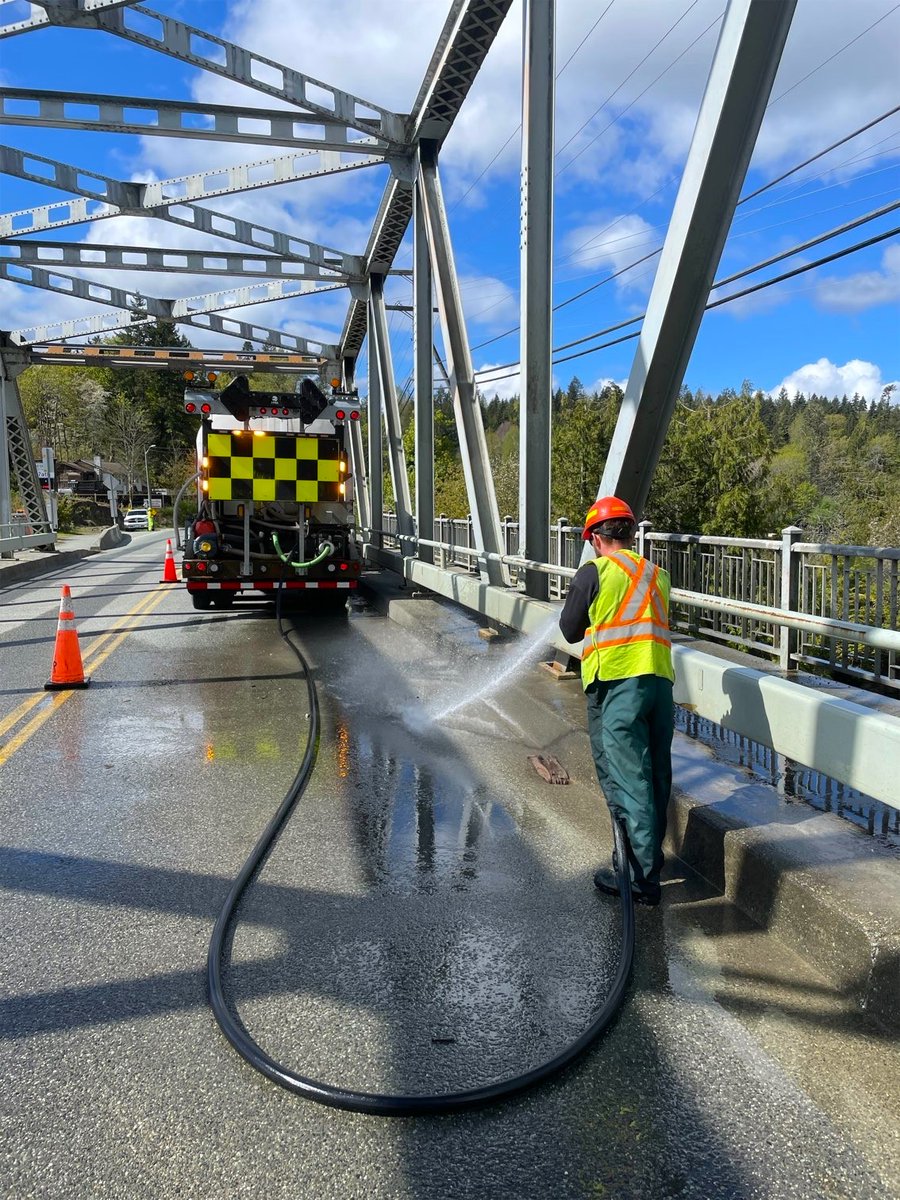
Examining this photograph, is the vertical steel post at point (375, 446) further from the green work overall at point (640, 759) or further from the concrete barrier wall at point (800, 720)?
the green work overall at point (640, 759)

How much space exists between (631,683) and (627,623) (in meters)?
0.26

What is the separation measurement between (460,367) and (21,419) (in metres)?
20.3

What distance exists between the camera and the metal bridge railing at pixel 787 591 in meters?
6.79

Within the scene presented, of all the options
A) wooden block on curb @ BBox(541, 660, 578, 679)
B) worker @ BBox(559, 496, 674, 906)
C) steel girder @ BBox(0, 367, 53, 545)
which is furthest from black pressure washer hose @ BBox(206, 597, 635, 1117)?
steel girder @ BBox(0, 367, 53, 545)

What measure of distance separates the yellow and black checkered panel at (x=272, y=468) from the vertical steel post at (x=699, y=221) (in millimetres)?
→ 6596

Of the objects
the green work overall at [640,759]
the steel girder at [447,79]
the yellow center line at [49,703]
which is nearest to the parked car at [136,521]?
the steel girder at [447,79]

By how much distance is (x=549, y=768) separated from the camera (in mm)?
5719

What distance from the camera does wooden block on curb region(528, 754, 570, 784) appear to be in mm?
5551

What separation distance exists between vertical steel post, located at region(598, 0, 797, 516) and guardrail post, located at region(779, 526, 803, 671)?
6.04 ft

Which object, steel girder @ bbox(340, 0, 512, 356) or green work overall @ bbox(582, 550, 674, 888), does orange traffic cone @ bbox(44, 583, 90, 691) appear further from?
steel girder @ bbox(340, 0, 512, 356)

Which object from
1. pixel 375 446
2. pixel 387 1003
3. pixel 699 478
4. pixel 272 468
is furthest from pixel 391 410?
pixel 699 478

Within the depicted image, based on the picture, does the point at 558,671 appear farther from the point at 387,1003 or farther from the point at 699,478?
the point at 699,478

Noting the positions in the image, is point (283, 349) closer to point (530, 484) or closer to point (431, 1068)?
point (530, 484)

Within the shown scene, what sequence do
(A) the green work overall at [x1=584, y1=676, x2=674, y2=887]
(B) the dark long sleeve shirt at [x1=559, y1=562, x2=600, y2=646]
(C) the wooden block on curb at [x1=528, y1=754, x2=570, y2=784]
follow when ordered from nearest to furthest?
(A) the green work overall at [x1=584, y1=676, x2=674, y2=887], (B) the dark long sleeve shirt at [x1=559, y1=562, x2=600, y2=646], (C) the wooden block on curb at [x1=528, y1=754, x2=570, y2=784]
